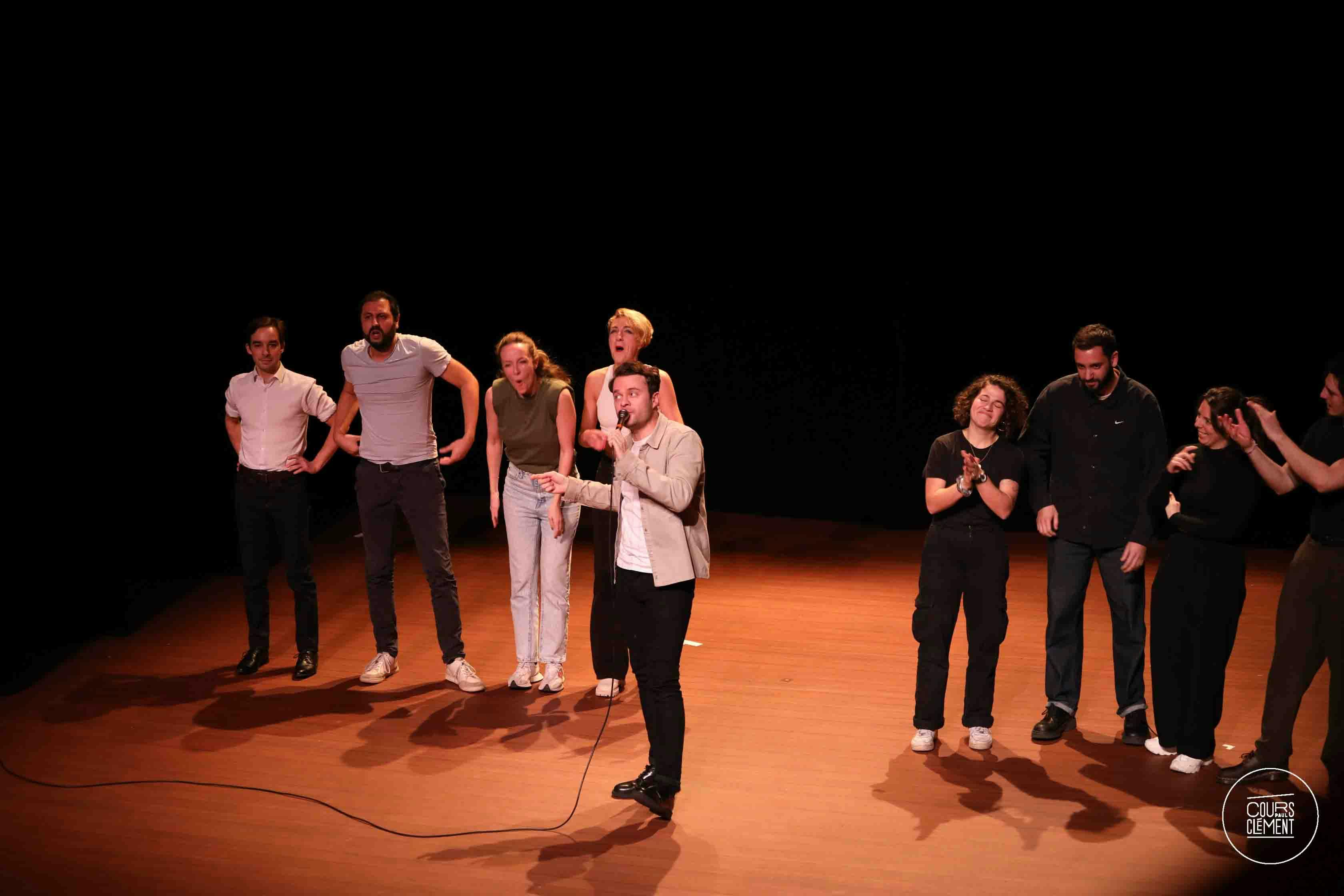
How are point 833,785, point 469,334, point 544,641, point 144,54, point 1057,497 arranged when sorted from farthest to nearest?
point 469,334
point 144,54
point 544,641
point 1057,497
point 833,785

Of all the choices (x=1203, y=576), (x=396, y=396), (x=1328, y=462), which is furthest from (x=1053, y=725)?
(x=396, y=396)

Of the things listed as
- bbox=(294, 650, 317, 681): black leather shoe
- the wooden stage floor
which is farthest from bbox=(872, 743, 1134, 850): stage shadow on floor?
bbox=(294, 650, 317, 681): black leather shoe

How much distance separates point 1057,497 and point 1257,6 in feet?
14.7

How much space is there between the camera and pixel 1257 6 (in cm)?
686

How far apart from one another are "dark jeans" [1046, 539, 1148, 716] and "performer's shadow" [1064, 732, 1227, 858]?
18 centimetres

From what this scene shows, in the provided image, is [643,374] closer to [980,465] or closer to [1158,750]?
[980,465]

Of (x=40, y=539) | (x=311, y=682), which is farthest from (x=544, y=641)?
(x=40, y=539)

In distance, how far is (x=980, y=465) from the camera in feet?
12.8

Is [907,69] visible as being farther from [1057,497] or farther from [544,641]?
[544,641]

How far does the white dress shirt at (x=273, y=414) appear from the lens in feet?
15.8

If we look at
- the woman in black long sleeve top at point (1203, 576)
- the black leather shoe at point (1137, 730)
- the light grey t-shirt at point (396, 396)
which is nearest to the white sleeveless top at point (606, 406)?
the light grey t-shirt at point (396, 396)

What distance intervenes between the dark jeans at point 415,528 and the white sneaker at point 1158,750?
105 inches

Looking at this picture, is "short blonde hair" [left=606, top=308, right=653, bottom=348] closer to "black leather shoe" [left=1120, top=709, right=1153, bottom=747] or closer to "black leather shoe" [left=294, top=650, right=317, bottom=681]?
"black leather shoe" [left=294, top=650, right=317, bottom=681]

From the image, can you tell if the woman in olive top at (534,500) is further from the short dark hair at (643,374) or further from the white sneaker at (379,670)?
the short dark hair at (643,374)
